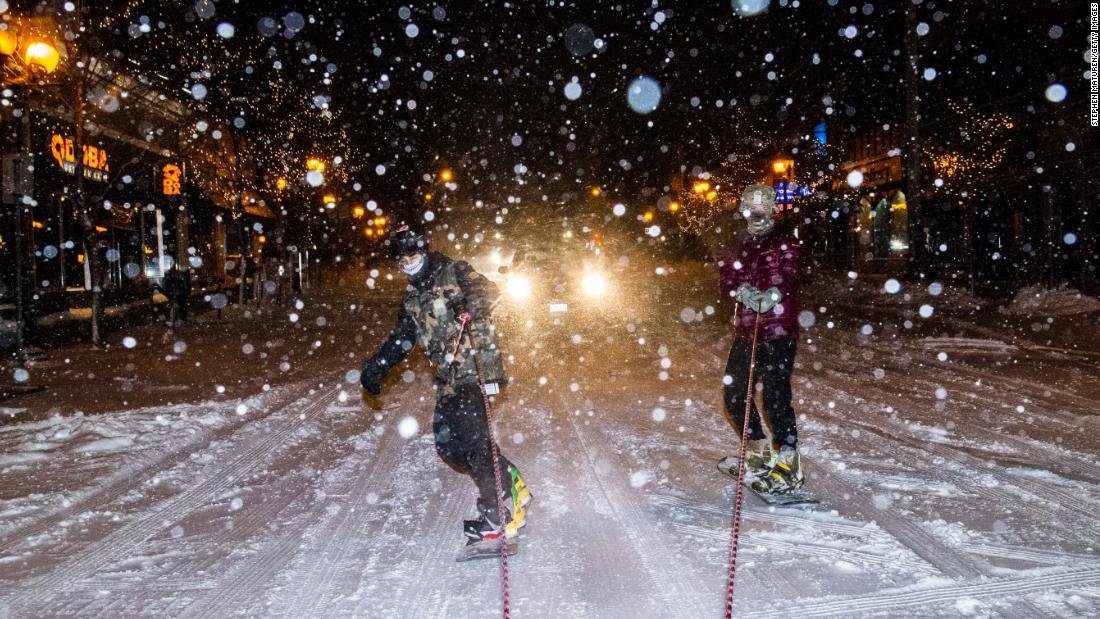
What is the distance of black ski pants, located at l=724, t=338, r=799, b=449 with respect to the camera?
471cm

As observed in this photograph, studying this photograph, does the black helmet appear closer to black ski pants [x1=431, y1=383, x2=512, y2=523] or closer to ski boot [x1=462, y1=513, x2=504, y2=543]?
black ski pants [x1=431, y1=383, x2=512, y2=523]

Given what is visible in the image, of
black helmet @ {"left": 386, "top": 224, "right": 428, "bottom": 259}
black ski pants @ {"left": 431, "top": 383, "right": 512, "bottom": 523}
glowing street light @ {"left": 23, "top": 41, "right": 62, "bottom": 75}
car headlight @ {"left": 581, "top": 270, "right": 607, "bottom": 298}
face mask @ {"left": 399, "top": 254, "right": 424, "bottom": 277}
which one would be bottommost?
black ski pants @ {"left": 431, "top": 383, "right": 512, "bottom": 523}

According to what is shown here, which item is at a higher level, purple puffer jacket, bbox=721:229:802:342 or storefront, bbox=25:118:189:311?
storefront, bbox=25:118:189:311

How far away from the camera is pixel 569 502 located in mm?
4953

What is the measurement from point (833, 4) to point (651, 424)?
28.5 metres

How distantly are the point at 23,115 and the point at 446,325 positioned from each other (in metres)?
11.1

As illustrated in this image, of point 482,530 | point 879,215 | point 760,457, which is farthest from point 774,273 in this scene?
point 879,215

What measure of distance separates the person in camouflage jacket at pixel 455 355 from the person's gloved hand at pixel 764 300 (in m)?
1.59

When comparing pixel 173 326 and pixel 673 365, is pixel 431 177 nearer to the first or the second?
pixel 173 326

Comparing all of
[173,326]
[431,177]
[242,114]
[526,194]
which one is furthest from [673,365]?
[526,194]

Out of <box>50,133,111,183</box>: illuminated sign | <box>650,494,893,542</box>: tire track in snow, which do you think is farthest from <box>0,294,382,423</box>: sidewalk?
<box>650,494,893,542</box>: tire track in snow

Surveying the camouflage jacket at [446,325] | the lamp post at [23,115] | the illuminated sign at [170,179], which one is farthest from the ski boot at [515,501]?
the illuminated sign at [170,179]

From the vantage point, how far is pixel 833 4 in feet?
98.4

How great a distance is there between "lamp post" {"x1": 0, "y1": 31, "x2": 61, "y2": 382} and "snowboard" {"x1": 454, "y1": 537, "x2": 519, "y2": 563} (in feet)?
29.5
